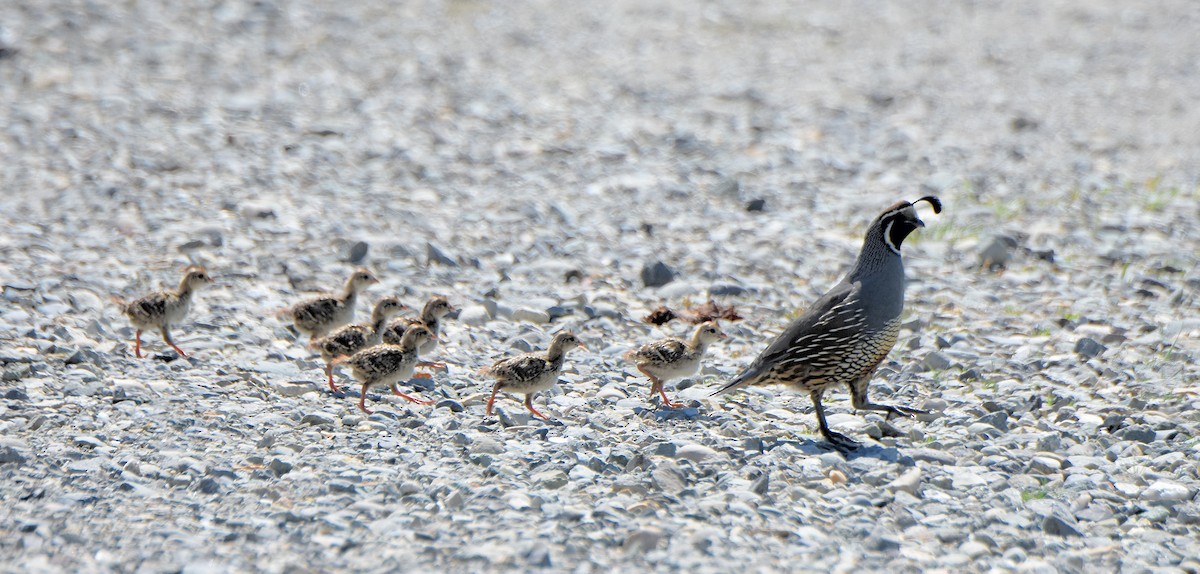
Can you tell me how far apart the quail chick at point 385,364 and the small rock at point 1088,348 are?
18.0 ft

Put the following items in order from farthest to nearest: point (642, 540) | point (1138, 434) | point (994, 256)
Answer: point (994, 256)
point (1138, 434)
point (642, 540)

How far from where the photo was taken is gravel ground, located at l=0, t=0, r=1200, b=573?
7672 mm

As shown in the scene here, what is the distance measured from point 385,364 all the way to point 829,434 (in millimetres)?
3131

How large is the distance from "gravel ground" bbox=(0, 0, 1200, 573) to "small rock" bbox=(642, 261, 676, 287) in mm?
94

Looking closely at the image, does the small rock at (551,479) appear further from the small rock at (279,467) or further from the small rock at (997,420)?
the small rock at (997,420)

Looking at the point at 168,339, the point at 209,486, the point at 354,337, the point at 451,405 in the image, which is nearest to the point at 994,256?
the point at 451,405

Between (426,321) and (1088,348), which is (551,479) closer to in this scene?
(426,321)

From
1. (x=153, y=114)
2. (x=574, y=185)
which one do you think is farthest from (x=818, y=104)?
(x=153, y=114)

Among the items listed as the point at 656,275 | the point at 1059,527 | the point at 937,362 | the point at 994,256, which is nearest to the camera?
the point at 1059,527

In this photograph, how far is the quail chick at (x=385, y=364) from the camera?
9531mm

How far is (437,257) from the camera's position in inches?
524

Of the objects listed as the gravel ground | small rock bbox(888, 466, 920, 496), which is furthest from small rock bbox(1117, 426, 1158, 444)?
small rock bbox(888, 466, 920, 496)

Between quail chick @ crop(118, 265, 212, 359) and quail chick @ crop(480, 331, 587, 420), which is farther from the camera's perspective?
quail chick @ crop(118, 265, 212, 359)

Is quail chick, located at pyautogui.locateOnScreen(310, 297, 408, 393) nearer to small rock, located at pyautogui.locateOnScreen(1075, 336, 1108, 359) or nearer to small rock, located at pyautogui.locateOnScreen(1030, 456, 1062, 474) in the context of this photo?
small rock, located at pyautogui.locateOnScreen(1030, 456, 1062, 474)
